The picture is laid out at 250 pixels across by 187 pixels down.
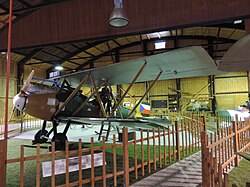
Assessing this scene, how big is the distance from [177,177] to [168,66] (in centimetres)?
231

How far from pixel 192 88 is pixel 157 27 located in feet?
59.3

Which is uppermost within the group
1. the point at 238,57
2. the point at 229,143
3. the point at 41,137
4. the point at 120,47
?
the point at 120,47

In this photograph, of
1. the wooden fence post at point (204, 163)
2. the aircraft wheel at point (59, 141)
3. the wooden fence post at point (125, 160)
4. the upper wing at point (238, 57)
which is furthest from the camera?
the aircraft wheel at point (59, 141)

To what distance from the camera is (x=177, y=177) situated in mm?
3287

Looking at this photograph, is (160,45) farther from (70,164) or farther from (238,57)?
(238,57)

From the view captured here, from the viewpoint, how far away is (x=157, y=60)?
165 inches

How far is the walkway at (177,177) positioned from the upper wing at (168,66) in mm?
2037

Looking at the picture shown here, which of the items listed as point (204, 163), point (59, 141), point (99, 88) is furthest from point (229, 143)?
point (59, 141)

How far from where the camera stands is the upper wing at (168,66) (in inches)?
138

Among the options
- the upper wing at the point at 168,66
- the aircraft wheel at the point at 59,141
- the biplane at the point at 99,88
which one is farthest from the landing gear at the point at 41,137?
the upper wing at the point at 168,66

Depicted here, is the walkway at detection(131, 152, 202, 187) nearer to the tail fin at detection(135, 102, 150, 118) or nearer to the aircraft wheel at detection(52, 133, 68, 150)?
the aircraft wheel at detection(52, 133, 68, 150)

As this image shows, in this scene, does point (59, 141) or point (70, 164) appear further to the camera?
point (59, 141)

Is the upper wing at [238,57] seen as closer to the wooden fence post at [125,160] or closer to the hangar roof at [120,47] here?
the wooden fence post at [125,160]

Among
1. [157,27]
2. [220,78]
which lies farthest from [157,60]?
[220,78]
